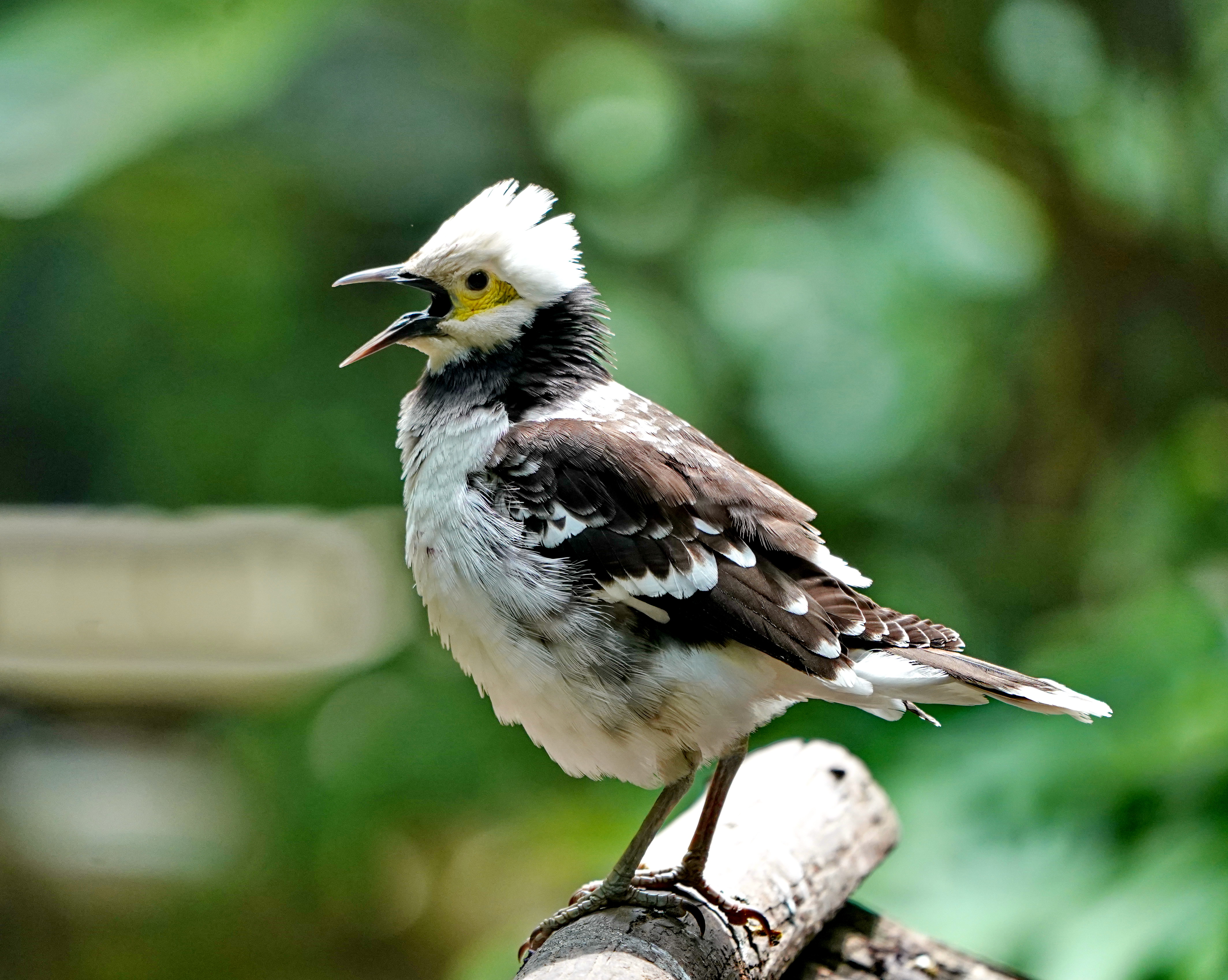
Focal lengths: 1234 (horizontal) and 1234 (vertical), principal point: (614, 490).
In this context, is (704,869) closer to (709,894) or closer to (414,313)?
(709,894)

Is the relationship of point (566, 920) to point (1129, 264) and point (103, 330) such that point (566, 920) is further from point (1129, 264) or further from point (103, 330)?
point (103, 330)

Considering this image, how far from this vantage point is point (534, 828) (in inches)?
164

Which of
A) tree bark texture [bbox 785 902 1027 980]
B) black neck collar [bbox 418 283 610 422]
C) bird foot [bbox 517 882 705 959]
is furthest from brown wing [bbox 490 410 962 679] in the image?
tree bark texture [bbox 785 902 1027 980]

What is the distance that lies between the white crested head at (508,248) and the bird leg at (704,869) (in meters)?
0.99

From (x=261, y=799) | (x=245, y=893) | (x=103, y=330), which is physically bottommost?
(x=245, y=893)

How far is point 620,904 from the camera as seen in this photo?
91.4 inches

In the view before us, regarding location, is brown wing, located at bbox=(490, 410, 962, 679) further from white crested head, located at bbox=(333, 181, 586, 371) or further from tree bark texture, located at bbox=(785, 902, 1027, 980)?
tree bark texture, located at bbox=(785, 902, 1027, 980)

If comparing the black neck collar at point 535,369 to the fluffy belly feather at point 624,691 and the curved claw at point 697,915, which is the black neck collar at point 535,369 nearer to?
the fluffy belly feather at point 624,691

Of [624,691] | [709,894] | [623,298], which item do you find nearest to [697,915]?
[709,894]

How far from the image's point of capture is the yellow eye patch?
96.5 inches

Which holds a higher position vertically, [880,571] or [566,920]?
[880,571]

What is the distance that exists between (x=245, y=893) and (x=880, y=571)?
280 centimetres

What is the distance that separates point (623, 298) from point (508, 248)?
7.54ft

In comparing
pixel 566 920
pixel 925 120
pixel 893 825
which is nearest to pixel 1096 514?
pixel 925 120
